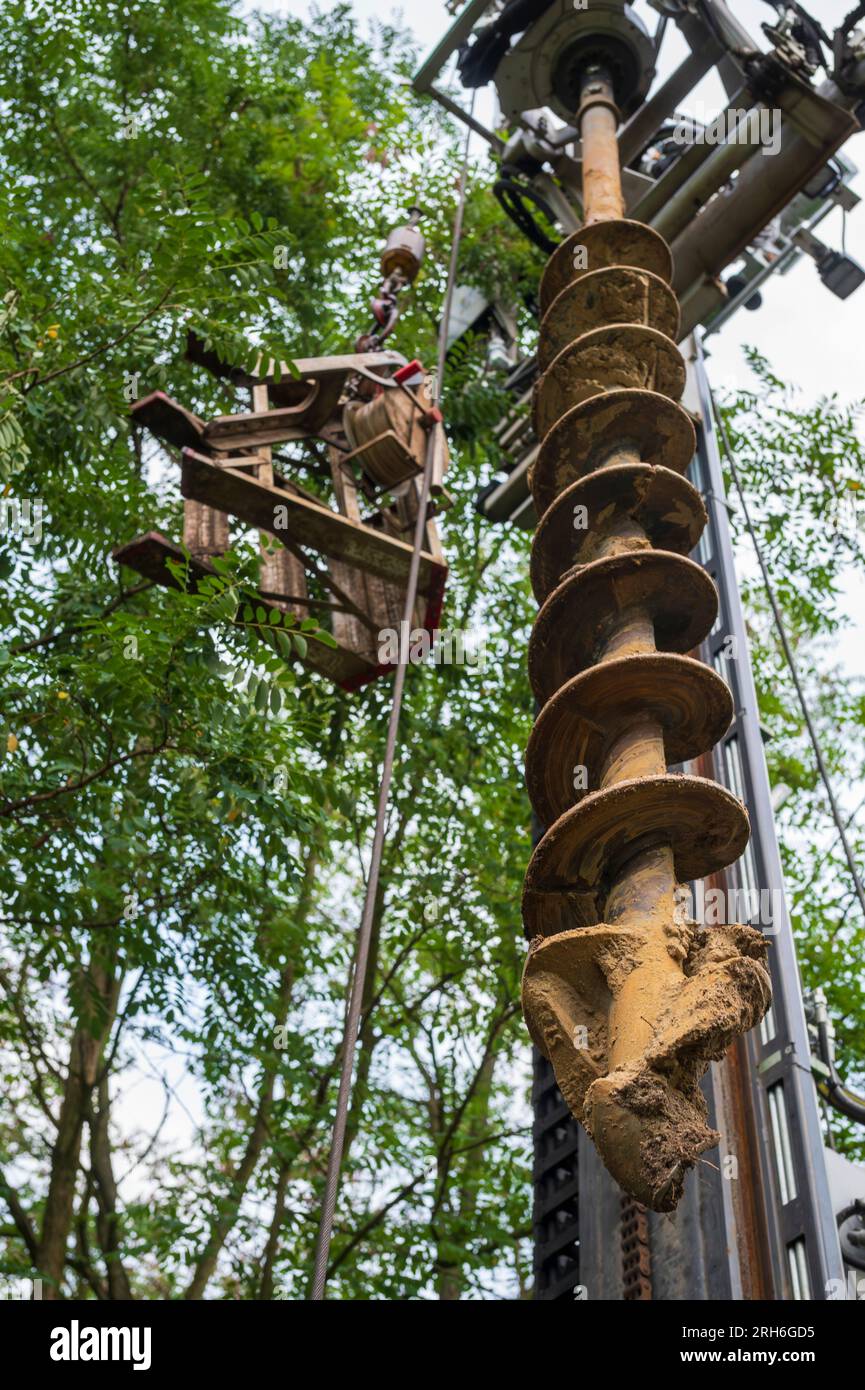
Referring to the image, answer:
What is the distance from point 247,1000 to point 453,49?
4.79 meters

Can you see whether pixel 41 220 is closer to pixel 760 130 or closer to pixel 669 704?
pixel 760 130

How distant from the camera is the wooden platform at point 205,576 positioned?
20.0 ft

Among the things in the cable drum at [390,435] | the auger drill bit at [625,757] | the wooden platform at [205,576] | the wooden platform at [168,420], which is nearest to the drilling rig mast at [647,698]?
the auger drill bit at [625,757]

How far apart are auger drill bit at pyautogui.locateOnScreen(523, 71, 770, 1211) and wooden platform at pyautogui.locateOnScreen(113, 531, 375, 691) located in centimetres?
189

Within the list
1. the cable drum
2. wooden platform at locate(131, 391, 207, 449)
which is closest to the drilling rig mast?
the cable drum

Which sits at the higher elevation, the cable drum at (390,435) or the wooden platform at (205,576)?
the cable drum at (390,435)

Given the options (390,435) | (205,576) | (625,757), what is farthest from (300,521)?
(625,757)

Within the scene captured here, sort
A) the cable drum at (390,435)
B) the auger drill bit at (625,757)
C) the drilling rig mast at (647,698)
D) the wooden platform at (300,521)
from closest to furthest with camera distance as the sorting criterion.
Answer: the auger drill bit at (625,757) < the drilling rig mast at (647,698) < the wooden platform at (300,521) < the cable drum at (390,435)

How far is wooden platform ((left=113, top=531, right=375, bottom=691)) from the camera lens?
241 inches

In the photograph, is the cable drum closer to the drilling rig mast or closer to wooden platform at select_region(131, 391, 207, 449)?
wooden platform at select_region(131, 391, 207, 449)

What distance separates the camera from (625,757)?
3242mm

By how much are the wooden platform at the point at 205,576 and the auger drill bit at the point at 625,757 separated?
6.22 feet

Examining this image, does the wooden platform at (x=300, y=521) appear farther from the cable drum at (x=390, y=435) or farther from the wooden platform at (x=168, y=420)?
the cable drum at (x=390, y=435)
